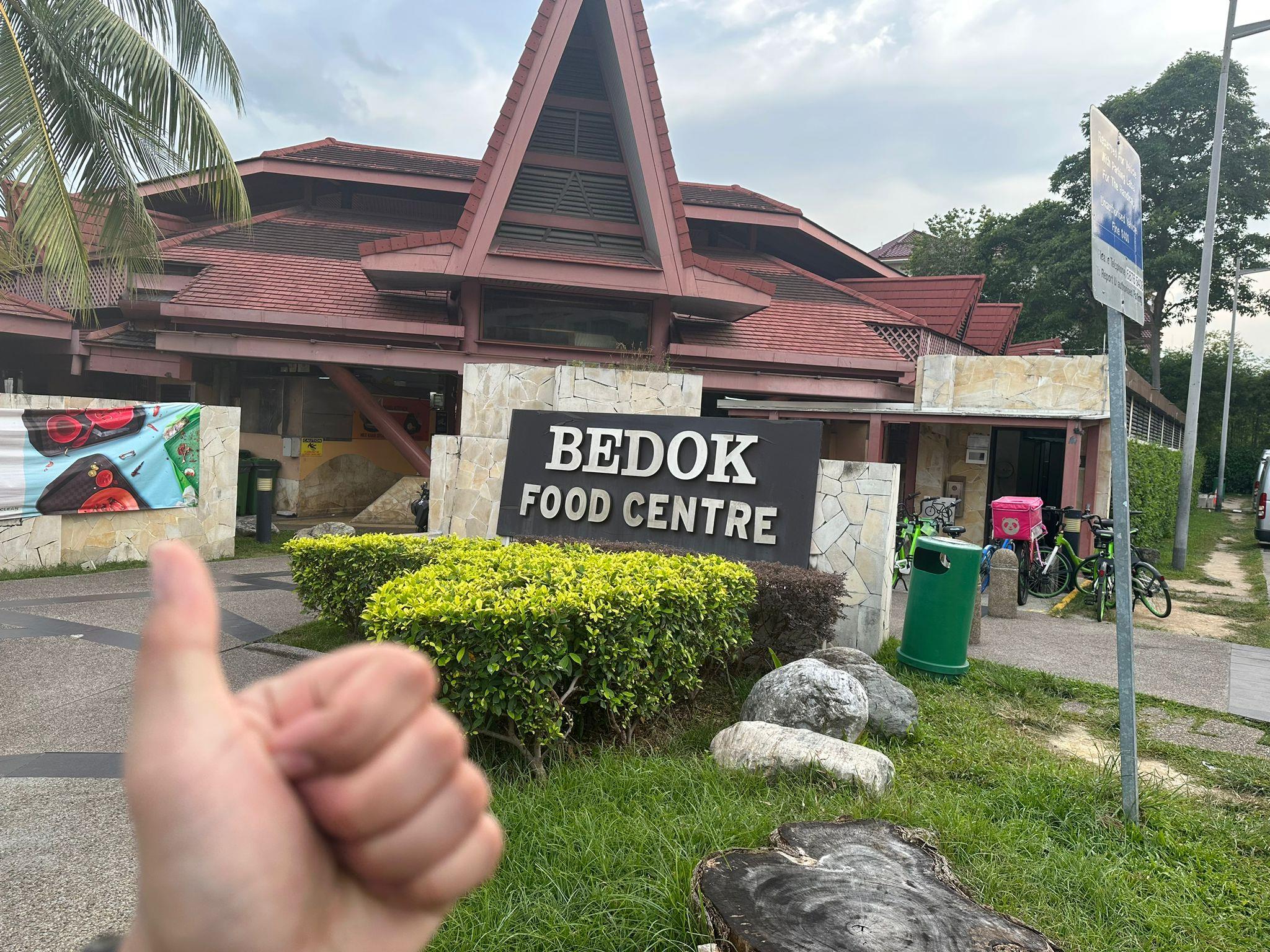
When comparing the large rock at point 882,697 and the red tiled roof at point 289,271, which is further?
the red tiled roof at point 289,271

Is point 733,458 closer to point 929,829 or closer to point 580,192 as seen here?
point 929,829

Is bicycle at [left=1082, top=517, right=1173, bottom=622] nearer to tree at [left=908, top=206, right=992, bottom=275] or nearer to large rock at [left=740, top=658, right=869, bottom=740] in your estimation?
large rock at [left=740, top=658, right=869, bottom=740]

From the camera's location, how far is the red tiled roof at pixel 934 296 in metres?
17.7

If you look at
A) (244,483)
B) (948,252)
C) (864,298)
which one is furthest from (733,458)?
(948,252)

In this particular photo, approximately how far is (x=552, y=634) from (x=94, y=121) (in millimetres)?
8667

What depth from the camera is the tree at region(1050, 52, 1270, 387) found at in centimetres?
2725

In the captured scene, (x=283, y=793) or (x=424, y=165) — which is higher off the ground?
(x=424, y=165)

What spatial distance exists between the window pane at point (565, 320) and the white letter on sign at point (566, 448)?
625 centimetres

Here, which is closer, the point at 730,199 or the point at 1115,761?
the point at 1115,761

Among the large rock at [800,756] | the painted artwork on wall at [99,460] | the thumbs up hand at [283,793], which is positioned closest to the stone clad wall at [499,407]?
the painted artwork on wall at [99,460]

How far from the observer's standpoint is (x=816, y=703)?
4480 mm

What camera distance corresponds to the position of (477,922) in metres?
2.64

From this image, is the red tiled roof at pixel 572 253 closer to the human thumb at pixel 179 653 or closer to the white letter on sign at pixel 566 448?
the white letter on sign at pixel 566 448

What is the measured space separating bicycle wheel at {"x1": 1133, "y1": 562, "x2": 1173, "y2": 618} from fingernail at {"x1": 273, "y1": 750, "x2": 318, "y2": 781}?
10272 millimetres
